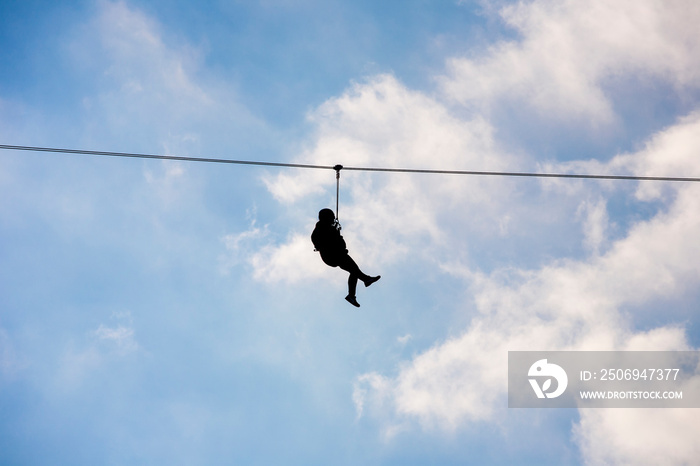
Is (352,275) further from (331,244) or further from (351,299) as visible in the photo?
(331,244)

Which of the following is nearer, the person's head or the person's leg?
the person's head

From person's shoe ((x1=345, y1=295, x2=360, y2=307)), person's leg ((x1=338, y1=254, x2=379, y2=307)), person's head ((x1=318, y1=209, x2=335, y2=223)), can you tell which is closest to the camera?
person's head ((x1=318, y1=209, x2=335, y2=223))

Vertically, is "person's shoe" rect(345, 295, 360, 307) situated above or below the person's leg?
below

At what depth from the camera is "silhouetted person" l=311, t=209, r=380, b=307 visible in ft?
30.3

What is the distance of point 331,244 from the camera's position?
30.4ft

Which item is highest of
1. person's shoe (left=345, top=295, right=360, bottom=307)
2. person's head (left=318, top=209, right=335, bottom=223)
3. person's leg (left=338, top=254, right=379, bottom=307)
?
person's head (left=318, top=209, right=335, bottom=223)

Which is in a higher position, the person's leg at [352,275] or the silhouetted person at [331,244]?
the silhouetted person at [331,244]

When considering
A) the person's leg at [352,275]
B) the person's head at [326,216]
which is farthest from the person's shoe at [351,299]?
the person's head at [326,216]

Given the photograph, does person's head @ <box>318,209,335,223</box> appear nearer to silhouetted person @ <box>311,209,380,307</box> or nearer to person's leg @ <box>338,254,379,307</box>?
silhouetted person @ <box>311,209,380,307</box>

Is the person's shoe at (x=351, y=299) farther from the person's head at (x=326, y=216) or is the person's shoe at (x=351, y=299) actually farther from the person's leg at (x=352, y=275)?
the person's head at (x=326, y=216)

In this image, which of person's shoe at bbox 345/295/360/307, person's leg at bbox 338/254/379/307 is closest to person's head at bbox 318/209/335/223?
person's leg at bbox 338/254/379/307

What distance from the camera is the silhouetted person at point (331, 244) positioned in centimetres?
925

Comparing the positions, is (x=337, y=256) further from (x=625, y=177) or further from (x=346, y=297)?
(x=625, y=177)

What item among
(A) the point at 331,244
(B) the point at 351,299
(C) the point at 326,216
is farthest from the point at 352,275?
(C) the point at 326,216
